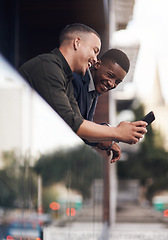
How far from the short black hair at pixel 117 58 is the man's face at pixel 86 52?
100 millimetres

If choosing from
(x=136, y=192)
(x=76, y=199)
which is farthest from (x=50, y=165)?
(x=136, y=192)

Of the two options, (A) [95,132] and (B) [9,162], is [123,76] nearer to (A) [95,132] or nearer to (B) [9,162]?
(A) [95,132]

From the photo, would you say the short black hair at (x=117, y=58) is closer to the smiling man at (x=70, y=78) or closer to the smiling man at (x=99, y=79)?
the smiling man at (x=99, y=79)

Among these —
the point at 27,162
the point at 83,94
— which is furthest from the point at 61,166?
the point at 83,94

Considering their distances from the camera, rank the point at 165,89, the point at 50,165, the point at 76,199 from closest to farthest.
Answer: the point at 165,89, the point at 50,165, the point at 76,199

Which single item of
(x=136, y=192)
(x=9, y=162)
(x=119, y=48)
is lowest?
(x=136, y=192)

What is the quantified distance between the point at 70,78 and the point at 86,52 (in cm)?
11

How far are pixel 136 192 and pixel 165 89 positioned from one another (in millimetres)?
51949

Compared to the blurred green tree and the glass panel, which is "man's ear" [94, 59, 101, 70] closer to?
the glass panel

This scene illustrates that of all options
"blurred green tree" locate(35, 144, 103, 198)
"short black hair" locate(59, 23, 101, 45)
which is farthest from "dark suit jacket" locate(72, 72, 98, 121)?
"blurred green tree" locate(35, 144, 103, 198)

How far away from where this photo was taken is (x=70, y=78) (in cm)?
146

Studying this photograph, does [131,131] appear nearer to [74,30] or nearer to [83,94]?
[83,94]

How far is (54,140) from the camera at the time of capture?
2379 mm

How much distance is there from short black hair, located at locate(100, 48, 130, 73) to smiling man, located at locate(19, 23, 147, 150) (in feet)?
0.34
